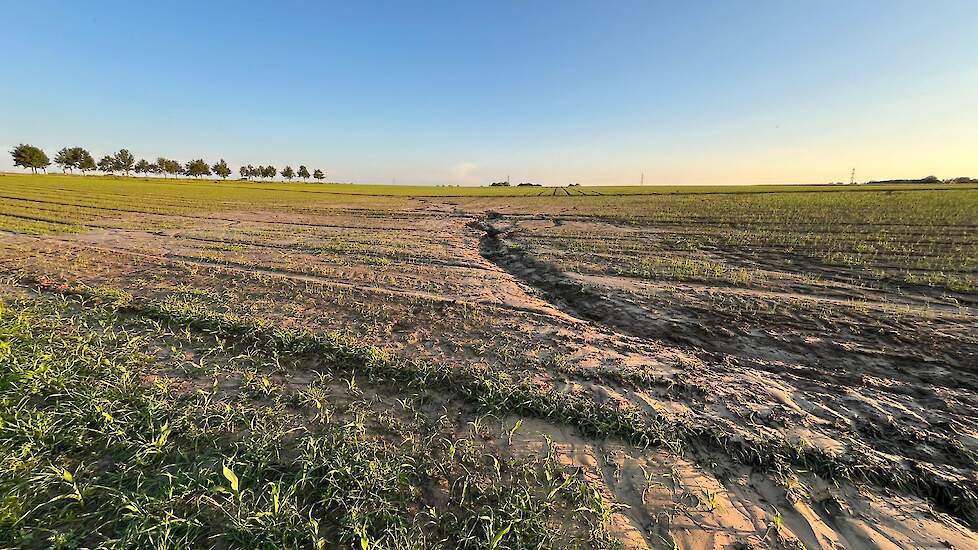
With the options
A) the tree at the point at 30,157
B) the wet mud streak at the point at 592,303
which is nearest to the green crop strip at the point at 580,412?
the wet mud streak at the point at 592,303

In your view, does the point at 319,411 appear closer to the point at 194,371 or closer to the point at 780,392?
the point at 194,371

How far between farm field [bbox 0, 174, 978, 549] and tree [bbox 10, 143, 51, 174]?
117073 mm

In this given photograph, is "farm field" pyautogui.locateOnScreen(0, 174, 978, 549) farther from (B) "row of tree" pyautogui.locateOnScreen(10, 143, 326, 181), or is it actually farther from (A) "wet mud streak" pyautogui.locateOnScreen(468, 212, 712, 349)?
(B) "row of tree" pyautogui.locateOnScreen(10, 143, 326, 181)

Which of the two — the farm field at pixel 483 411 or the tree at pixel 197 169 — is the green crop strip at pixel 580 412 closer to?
the farm field at pixel 483 411

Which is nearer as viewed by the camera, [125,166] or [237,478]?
[237,478]

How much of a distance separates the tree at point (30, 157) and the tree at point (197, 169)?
29469 mm

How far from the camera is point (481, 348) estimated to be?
205 inches

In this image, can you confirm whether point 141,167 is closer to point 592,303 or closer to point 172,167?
point 172,167

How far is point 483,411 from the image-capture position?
12.8ft

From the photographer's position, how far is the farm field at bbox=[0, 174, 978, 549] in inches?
104

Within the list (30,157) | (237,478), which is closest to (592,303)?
(237,478)

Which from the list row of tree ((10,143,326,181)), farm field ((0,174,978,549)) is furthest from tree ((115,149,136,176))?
farm field ((0,174,978,549))

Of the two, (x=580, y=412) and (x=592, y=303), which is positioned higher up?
(x=592, y=303)

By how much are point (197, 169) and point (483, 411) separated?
462 ft
